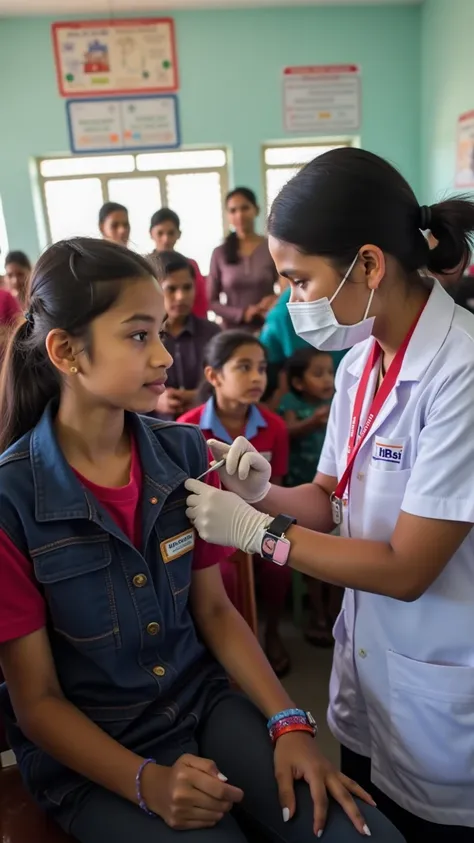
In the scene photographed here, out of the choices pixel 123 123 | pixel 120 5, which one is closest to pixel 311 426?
pixel 123 123

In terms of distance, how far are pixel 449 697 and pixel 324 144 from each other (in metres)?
5.29

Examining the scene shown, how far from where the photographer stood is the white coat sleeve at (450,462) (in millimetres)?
906

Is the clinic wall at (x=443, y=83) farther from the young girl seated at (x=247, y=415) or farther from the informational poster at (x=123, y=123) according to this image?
the young girl seated at (x=247, y=415)

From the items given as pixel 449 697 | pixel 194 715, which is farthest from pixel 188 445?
pixel 449 697

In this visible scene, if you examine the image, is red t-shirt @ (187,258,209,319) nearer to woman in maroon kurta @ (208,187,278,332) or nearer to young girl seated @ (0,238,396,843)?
woman in maroon kurta @ (208,187,278,332)

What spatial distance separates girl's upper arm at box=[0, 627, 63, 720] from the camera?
907 mm

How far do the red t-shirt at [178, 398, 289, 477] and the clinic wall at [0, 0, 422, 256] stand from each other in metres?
3.76

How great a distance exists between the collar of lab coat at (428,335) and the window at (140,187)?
458 centimetres

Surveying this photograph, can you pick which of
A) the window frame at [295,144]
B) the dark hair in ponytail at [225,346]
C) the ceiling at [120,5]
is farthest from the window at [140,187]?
the dark hair in ponytail at [225,346]

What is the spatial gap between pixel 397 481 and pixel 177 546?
1.27 ft

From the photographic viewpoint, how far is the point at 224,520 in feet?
3.37

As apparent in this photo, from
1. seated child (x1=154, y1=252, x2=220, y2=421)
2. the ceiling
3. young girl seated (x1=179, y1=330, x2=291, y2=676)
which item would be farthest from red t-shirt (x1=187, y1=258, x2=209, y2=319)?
the ceiling

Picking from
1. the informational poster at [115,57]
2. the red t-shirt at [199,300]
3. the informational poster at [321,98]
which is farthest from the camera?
the informational poster at [321,98]

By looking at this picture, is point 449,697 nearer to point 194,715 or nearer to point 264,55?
point 194,715
